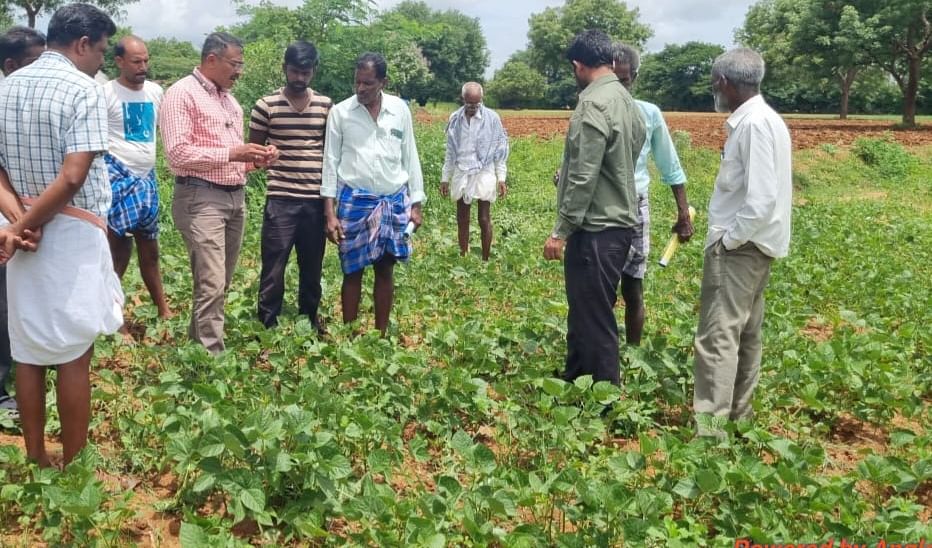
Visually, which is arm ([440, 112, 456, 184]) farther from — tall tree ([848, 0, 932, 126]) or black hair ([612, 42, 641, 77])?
tall tree ([848, 0, 932, 126])

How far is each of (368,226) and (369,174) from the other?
0.33 m

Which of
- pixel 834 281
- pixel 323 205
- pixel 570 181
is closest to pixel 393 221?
pixel 323 205

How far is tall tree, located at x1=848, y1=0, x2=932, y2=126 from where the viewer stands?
26234 mm

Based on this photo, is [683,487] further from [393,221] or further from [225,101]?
[225,101]

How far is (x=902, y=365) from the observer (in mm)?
4688

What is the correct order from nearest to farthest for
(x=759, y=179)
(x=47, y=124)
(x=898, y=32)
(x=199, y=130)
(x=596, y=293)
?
(x=47, y=124)
(x=759, y=179)
(x=596, y=293)
(x=199, y=130)
(x=898, y=32)

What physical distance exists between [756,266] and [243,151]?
276cm

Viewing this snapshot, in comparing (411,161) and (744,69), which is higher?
(744,69)

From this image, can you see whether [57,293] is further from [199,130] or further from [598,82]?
[598,82]

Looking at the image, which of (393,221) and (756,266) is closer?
(756,266)

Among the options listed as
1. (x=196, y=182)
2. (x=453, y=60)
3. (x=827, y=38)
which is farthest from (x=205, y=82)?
(x=453, y=60)

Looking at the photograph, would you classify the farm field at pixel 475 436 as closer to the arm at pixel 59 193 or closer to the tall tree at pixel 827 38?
the arm at pixel 59 193

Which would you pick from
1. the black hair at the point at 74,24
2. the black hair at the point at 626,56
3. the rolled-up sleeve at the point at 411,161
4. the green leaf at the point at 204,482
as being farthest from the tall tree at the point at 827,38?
the green leaf at the point at 204,482

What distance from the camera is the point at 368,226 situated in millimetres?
4852
